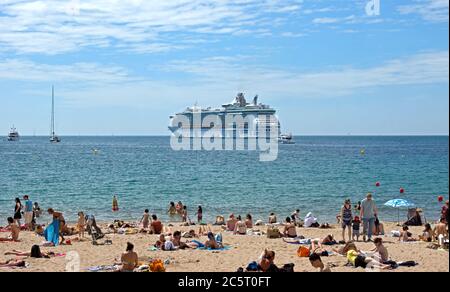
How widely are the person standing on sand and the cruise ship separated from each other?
92978mm

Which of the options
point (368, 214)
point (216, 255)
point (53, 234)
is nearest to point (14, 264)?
point (53, 234)

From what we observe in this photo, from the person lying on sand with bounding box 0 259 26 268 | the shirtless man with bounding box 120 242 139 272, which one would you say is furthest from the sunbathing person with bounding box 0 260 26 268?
the shirtless man with bounding box 120 242 139 272

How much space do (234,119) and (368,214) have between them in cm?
9406

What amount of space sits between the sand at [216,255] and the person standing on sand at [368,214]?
A: 50 cm

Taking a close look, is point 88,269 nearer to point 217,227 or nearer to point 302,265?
point 302,265

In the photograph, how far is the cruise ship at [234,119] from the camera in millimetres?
107062

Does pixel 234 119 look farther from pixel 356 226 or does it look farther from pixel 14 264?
pixel 14 264

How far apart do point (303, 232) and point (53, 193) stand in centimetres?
1901

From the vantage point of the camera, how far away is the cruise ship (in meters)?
107

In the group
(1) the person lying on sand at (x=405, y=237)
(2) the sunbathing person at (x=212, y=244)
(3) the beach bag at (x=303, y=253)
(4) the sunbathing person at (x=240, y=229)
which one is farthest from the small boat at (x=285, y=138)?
(3) the beach bag at (x=303, y=253)

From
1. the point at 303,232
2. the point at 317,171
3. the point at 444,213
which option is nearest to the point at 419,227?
the point at 444,213

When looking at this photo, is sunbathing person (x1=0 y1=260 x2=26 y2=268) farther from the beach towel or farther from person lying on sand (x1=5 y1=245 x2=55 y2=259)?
the beach towel

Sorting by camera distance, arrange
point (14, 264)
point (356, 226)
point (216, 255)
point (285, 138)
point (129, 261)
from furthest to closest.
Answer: point (285, 138) < point (356, 226) < point (216, 255) < point (14, 264) < point (129, 261)

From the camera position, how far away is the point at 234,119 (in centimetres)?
10706
